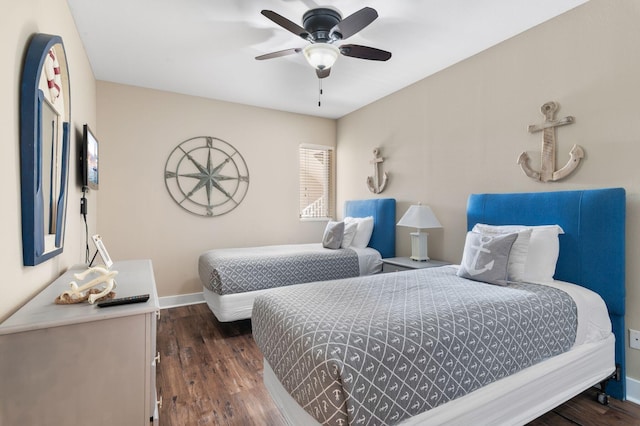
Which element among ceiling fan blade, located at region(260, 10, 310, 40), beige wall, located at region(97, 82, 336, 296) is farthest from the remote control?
beige wall, located at region(97, 82, 336, 296)

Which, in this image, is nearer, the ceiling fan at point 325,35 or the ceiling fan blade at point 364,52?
the ceiling fan at point 325,35

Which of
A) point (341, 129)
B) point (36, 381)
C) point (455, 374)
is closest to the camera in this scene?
point (36, 381)

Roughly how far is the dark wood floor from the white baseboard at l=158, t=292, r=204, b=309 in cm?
75

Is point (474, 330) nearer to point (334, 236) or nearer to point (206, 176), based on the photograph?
point (334, 236)

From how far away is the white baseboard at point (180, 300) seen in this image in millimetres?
3914

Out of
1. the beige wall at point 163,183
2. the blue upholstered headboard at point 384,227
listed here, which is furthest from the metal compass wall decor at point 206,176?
the blue upholstered headboard at point 384,227

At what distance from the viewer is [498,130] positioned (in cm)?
282

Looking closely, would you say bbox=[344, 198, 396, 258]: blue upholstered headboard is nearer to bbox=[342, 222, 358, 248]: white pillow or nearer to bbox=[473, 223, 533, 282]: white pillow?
bbox=[342, 222, 358, 248]: white pillow

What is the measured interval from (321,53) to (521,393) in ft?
7.89

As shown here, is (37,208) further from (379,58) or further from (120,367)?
(379,58)

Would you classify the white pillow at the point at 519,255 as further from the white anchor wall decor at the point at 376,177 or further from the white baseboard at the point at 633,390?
the white anchor wall decor at the point at 376,177

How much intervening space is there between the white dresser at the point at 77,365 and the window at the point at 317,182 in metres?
3.70

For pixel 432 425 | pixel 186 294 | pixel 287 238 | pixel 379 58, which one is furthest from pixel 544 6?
pixel 186 294

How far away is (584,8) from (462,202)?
170cm
